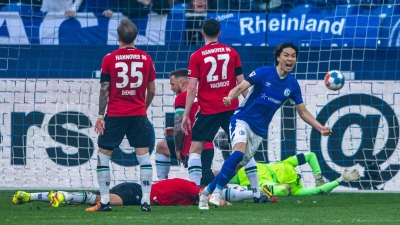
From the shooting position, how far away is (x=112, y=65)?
336 inches

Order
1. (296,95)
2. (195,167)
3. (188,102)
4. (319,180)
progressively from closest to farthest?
(296,95)
(188,102)
(195,167)
(319,180)

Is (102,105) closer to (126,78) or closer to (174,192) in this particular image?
(126,78)

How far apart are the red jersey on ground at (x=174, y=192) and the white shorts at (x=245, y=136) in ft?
2.14

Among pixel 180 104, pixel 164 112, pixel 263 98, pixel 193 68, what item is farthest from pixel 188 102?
pixel 164 112

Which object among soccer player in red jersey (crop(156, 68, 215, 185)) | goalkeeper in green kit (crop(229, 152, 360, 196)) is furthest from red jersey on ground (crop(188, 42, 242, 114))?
goalkeeper in green kit (crop(229, 152, 360, 196))

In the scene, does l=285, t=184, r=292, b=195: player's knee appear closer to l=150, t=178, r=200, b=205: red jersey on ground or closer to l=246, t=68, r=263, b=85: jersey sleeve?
l=150, t=178, r=200, b=205: red jersey on ground

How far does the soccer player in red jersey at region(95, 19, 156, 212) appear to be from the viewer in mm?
8547

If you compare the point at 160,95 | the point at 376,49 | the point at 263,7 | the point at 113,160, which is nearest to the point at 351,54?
the point at 376,49

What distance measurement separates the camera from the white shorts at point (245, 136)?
905cm

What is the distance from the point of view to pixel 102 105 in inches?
336

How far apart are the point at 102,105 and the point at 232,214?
5.15ft

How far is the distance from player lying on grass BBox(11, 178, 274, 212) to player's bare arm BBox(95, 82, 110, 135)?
85 centimetres

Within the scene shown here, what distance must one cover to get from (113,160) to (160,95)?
→ 1.14 metres

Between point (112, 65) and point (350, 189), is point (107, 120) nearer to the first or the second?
point (112, 65)
